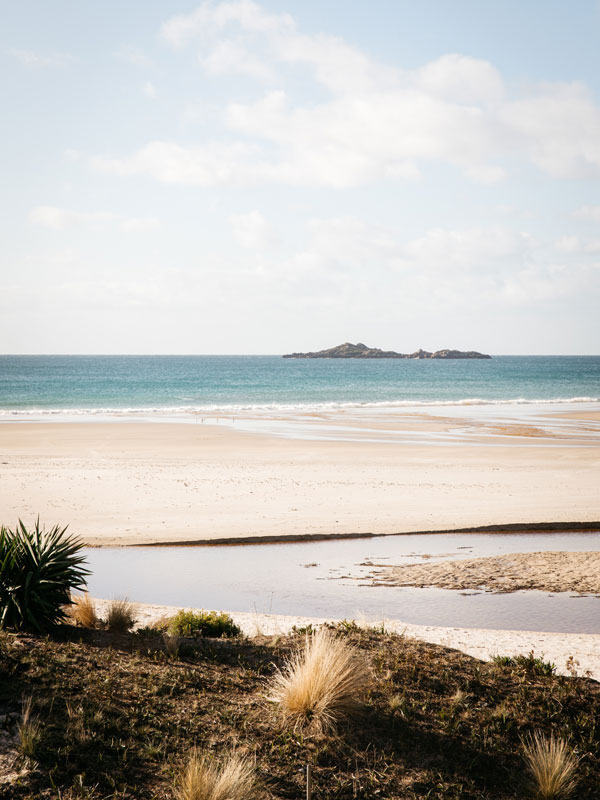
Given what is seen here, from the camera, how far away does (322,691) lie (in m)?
6.31

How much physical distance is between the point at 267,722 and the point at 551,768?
2.44 m

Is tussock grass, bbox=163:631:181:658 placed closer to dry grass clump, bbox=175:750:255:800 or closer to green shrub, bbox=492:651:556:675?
dry grass clump, bbox=175:750:255:800

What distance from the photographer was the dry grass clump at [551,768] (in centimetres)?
550

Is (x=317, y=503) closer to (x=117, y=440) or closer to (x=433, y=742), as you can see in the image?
(x=433, y=742)

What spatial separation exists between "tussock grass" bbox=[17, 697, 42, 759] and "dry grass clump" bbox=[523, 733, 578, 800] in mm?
4017

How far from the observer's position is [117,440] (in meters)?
33.6

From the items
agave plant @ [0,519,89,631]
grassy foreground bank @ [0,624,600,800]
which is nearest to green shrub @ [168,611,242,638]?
grassy foreground bank @ [0,624,600,800]

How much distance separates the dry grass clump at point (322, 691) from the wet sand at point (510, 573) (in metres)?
5.71

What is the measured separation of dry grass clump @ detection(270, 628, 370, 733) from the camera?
20.4ft

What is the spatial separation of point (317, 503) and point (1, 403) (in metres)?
52.0

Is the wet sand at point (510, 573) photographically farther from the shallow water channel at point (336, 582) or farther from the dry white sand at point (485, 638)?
the dry white sand at point (485, 638)

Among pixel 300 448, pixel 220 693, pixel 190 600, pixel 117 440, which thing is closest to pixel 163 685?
pixel 220 693

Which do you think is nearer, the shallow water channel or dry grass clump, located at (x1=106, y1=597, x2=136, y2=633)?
dry grass clump, located at (x1=106, y1=597, x2=136, y2=633)

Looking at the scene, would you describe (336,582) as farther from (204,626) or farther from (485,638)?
(204,626)
